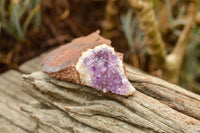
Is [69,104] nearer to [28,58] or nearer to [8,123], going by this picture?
[8,123]

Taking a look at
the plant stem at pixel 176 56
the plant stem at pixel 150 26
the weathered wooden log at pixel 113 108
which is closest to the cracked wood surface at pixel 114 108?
the weathered wooden log at pixel 113 108

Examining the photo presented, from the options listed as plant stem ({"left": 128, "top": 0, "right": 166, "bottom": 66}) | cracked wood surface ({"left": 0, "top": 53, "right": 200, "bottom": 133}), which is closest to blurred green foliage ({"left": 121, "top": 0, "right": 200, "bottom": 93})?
plant stem ({"left": 128, "top": 0, "right": 166, "bottom": 66})

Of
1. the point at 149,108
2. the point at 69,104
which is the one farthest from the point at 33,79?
the point at 149,108

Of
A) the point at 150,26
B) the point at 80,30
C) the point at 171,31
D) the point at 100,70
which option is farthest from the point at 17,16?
the point at 171,31

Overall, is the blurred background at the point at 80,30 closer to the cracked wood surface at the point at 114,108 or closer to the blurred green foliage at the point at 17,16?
the blurred green foliage at the point at 17,16

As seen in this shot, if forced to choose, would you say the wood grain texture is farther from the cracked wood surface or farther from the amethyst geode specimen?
the amethyst geode specimen

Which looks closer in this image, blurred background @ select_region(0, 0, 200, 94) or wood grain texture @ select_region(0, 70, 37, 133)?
wood grain texture @ select_region(0, 70, 37, 133)
